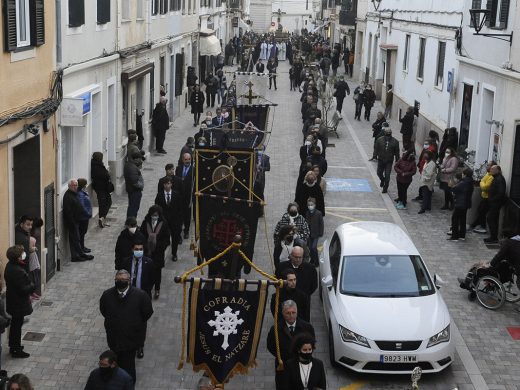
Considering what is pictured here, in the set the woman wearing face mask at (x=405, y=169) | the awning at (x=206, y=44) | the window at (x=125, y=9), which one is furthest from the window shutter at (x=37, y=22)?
the awning at (x=206, y=44)

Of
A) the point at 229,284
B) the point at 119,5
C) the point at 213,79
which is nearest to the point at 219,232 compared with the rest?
the point at 229,284

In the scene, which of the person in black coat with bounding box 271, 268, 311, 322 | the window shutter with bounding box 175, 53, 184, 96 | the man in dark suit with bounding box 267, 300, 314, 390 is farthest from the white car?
the window shutter with bounding box 175, 53, 184, 96

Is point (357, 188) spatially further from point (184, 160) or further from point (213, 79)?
point (213, 79)

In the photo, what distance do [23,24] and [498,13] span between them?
11.0 meters

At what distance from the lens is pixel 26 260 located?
11680mm

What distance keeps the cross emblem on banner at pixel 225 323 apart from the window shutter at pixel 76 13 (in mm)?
8089

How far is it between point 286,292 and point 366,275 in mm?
1622

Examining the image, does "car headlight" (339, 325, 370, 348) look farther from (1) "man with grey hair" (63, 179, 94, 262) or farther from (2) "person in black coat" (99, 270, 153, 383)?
(1) "man with grey hair" (63, 179, 94, 262)

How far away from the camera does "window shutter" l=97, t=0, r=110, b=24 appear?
17922mm

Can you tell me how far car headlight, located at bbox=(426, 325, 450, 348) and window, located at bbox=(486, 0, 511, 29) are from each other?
9.53 m

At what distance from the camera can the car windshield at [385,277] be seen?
37.4 feet

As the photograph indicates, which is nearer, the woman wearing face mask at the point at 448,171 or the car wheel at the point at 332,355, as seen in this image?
the car wheel at the point at 332,355

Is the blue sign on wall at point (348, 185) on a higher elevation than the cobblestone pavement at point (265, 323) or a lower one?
lower

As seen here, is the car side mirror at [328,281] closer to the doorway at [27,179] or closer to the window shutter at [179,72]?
the doorway at [27,179]
